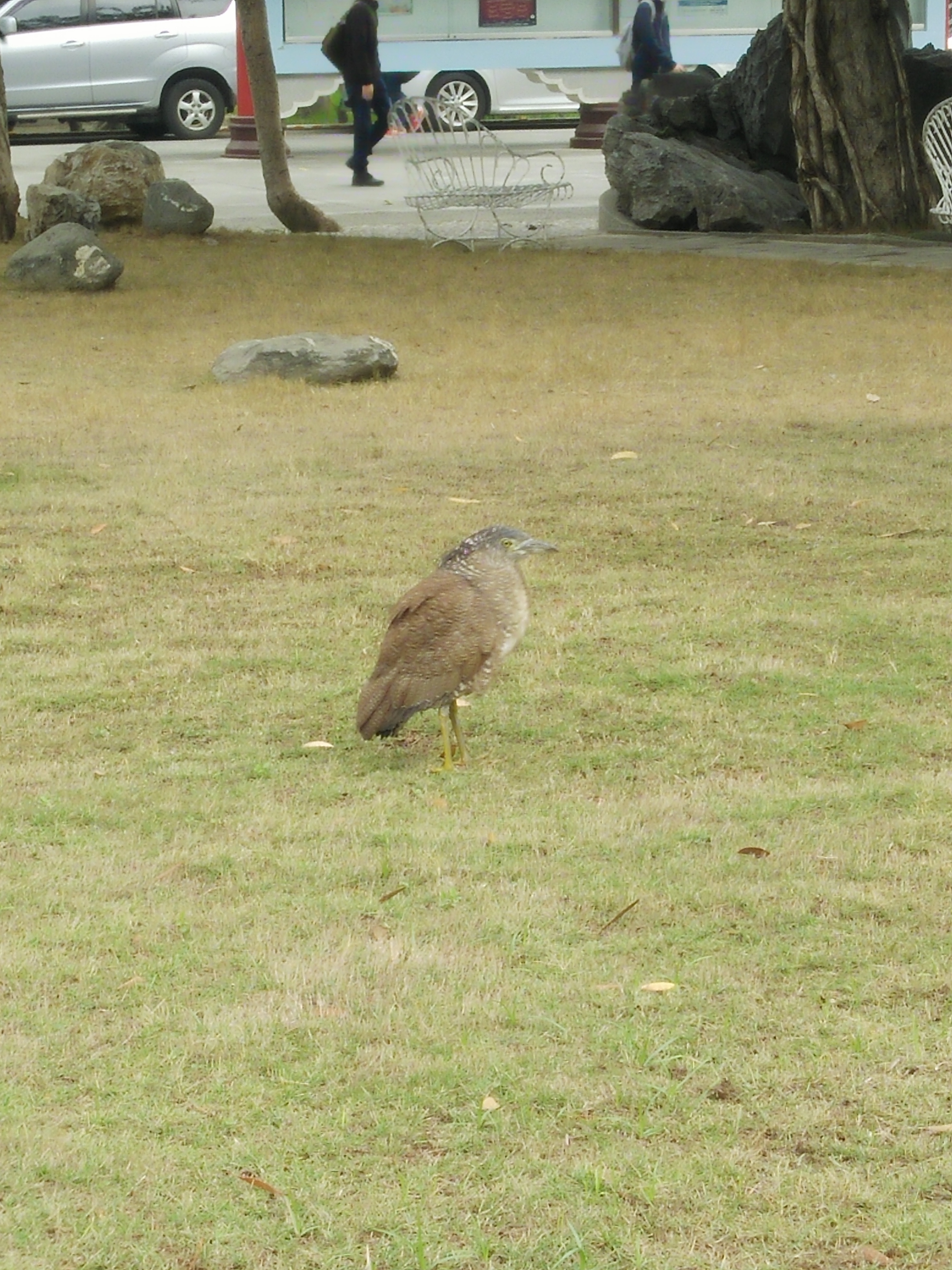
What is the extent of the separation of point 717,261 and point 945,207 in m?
2.37

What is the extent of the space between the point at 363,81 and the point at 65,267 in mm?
9340

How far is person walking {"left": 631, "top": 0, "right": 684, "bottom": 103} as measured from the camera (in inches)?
989

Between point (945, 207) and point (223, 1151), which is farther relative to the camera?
point (945, 207)

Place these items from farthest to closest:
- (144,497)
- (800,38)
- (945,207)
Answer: (800,38)
(945,207)
(144,497)

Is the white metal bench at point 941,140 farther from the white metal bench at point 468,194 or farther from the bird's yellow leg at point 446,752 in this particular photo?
the bird's yellow leg at point 446,752

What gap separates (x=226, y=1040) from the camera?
337cm

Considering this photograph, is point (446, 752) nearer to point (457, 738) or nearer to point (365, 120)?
point (457, 738)

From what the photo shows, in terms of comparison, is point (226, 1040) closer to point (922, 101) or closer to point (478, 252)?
point (478, 252)

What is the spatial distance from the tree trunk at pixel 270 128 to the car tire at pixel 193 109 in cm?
1033

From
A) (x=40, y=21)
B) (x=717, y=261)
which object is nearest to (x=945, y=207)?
(x=717, y=261)

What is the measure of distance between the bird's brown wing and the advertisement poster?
25.2 meters

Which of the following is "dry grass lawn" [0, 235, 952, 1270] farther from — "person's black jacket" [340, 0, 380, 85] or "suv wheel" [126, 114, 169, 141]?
"suv wheel" [126, 114, 169, 141]

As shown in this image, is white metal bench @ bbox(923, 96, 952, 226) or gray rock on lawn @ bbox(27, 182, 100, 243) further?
white metal bench @ bbox(923, 96, 952, 226)

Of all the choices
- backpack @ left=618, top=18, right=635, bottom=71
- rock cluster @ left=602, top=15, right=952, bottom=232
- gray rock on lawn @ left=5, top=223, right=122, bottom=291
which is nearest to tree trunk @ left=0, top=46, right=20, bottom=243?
gray rock on lawn @ left=5, top=223, right=122, bottom=291
